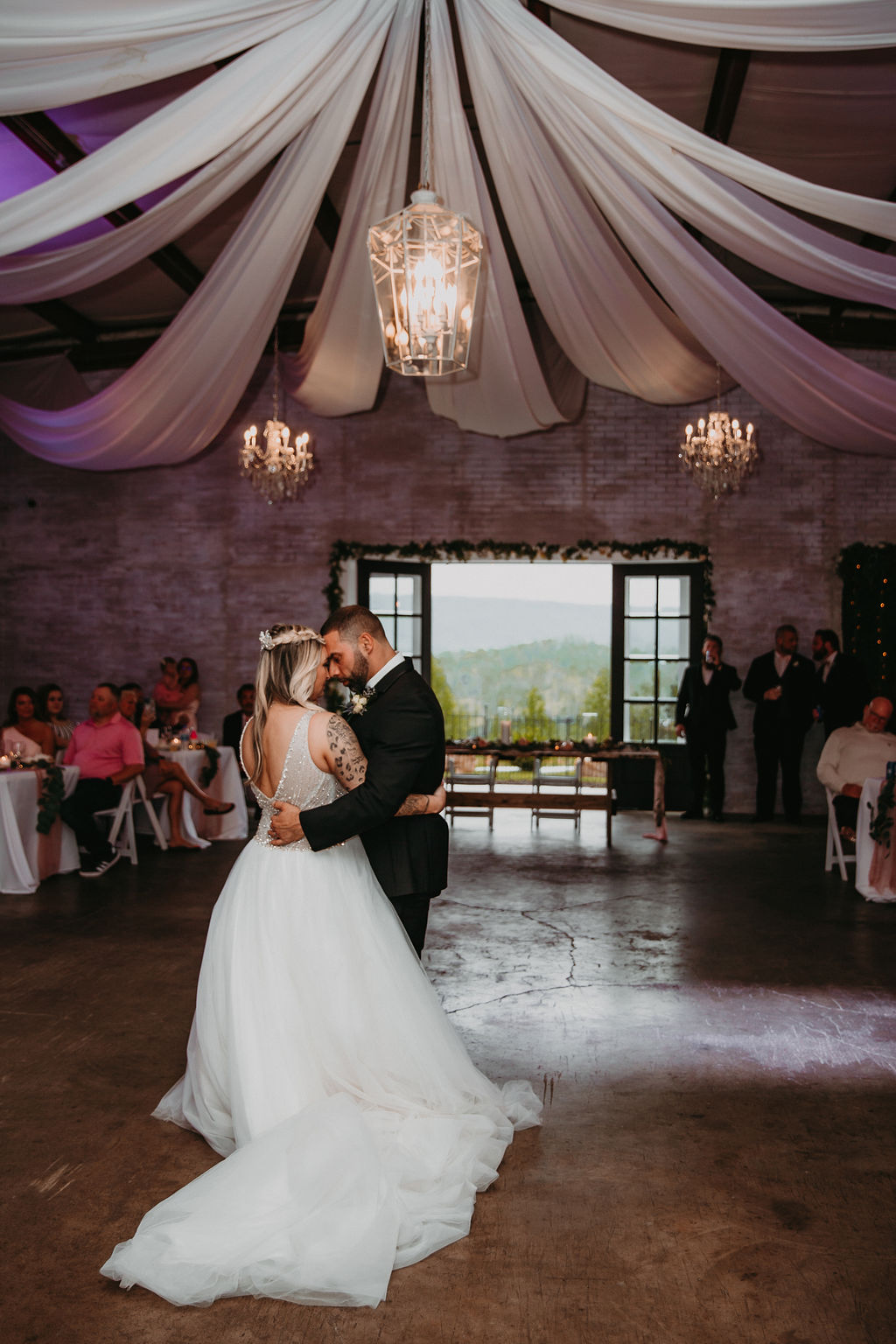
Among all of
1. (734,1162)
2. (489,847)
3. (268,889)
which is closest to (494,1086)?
(734,1162)

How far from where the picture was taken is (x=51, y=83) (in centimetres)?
368

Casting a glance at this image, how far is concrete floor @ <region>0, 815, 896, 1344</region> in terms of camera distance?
2.35 m

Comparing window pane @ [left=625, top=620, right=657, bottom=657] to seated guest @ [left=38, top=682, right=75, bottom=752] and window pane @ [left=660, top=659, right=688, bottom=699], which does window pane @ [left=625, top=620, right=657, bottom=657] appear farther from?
seated guest @ [left=38, top=682, right=75, bottom=752]

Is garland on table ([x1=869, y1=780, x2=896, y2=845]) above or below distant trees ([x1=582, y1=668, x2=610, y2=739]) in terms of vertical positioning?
below

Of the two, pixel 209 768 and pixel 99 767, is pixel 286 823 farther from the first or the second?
pixel 209 768

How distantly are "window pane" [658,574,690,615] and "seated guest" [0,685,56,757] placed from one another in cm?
599

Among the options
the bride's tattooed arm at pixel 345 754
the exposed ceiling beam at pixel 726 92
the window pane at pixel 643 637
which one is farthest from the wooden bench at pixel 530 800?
the bride's tattooed arm at pixel 345 754

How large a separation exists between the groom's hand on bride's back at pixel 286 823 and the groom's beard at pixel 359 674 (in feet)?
1.75

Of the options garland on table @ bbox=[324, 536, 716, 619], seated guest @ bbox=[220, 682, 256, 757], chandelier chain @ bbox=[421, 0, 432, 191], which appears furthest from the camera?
garland on table @ bbox=[324, 536, 716, 619]

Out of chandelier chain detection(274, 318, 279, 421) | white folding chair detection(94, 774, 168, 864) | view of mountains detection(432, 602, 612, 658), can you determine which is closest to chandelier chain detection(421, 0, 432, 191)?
chandelier chain detection(274, 318, 279, 421)

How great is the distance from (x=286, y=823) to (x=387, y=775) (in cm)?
32

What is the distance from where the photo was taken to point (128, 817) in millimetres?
7395

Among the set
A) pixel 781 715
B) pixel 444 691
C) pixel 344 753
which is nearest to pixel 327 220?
pixel 781 715

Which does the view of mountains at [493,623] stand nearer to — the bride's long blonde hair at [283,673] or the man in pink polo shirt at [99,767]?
the man in pink polo shirt at [99,767]
